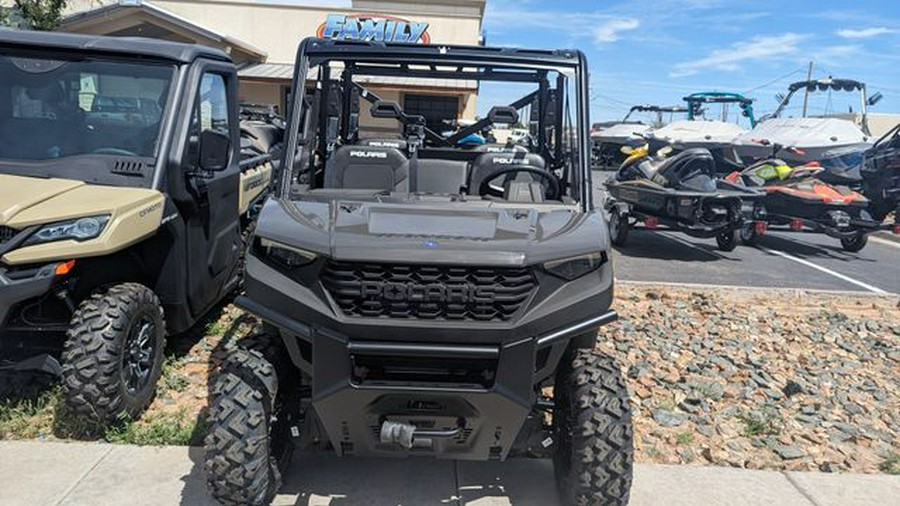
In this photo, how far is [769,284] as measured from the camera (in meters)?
8.63

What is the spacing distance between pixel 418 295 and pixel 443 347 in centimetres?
23

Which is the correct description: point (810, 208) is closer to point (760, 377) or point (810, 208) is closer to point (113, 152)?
point (760, 377)

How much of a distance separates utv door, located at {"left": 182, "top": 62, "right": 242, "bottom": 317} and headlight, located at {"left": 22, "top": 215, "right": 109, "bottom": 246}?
0.85m

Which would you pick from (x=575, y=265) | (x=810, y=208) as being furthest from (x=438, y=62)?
(x=810, y=208)

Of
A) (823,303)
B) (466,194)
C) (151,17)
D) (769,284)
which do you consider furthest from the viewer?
(151,17)

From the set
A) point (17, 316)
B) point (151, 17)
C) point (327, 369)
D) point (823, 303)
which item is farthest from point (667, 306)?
point (151, 17)

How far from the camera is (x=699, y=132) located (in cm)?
2041

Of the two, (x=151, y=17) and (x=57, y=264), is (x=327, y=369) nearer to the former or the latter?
(x=57, y=264)

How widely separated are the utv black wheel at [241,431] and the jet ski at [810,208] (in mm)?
9457

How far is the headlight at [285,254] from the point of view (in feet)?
9.52

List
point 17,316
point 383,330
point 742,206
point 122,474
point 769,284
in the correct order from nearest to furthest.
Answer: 1. point 383,330
2. point 122,474
3. point 17,316
4. point 769,284
5. point 742,206

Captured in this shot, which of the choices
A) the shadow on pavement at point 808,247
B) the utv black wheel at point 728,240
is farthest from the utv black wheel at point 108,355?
the shadow on pavement at point 808,247

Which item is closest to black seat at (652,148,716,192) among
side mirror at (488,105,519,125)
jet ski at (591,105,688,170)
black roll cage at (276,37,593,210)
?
side mirror at (488,105,519,125)

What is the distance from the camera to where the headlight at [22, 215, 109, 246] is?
11.8 feet
